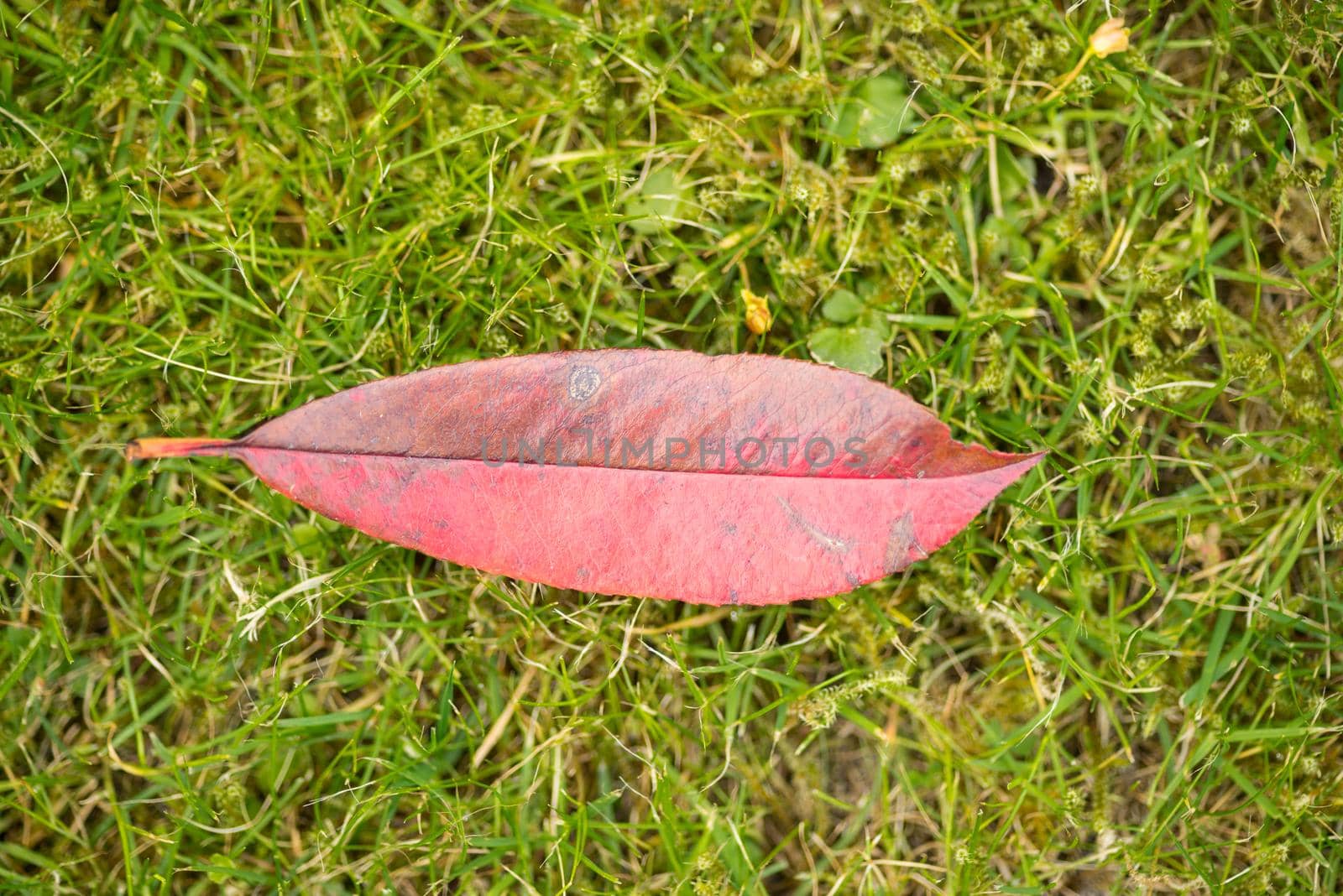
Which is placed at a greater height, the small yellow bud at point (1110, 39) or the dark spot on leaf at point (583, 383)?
the small yellow bud at point (1110, 39)

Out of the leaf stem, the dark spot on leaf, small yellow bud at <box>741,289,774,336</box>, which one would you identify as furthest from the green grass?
the leaf stem

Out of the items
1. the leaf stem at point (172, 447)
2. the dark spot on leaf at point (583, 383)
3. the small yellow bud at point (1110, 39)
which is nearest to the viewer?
the leaf stem at point (172, 447)

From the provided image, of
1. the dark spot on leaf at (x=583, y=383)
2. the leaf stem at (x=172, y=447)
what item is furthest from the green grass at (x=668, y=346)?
the leaf stem at (x=172, y=447)

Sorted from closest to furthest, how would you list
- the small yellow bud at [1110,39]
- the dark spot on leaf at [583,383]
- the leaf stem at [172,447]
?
the leaf stem at [172,447], the dark spot on leaf at [583,383], the small yellow bud at [1110,39]

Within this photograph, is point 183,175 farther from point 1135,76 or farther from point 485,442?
point 1135,76

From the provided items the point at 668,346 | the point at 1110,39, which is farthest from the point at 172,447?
the point at 1110,39

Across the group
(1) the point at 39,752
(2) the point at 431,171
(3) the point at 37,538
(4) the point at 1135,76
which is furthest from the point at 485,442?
(4) the point at 1135,76

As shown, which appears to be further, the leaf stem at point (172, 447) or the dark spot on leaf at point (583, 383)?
the dark spot on leaf at point (583, 383)

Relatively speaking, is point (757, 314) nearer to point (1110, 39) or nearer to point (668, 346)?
point (668, 346)

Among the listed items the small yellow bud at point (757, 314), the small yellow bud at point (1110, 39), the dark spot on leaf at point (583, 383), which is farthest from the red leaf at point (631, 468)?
the small yellow bud at point (1110, 39)

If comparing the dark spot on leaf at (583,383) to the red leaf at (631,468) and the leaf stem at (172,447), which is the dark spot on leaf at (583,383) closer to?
the red leaf at (631,468)
